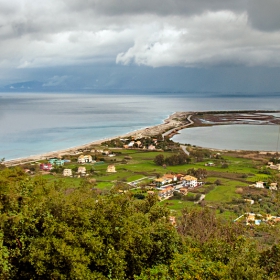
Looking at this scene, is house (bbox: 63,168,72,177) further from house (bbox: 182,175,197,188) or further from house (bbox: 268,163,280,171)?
house (bbox: 268,163,280,171)

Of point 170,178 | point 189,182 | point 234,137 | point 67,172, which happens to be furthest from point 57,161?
point 234,137

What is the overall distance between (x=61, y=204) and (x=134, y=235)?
1.50 metres

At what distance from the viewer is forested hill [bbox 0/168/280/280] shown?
17.5 ft

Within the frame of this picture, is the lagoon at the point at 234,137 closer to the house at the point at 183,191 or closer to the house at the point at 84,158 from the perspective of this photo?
the house at the point at 84,158

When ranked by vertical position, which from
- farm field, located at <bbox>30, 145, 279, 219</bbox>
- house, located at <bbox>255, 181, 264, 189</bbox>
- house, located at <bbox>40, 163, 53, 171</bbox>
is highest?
house, located at <bbox>40, 163, 53, 171</bbox>

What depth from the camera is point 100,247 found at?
5754 millimetres

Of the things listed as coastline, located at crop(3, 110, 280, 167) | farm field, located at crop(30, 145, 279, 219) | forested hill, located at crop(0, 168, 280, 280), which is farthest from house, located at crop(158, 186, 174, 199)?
coastline, located at crop(3, 110, 280, 167)

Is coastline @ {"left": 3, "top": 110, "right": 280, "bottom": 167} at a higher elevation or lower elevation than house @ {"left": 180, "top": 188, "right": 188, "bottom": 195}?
higher

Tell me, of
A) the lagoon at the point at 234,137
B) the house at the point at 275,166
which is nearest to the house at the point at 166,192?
the house at the point at 275,166

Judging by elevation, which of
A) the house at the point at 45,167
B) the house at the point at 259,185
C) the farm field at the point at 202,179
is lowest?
the farm field at the point at 202,179

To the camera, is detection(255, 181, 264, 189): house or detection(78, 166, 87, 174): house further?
detection(78, 166, 87, 174): house

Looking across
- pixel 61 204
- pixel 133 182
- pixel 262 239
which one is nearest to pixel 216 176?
pixel 133 182

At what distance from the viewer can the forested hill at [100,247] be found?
535cm

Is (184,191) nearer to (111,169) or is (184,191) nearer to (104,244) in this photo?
(111,169)
